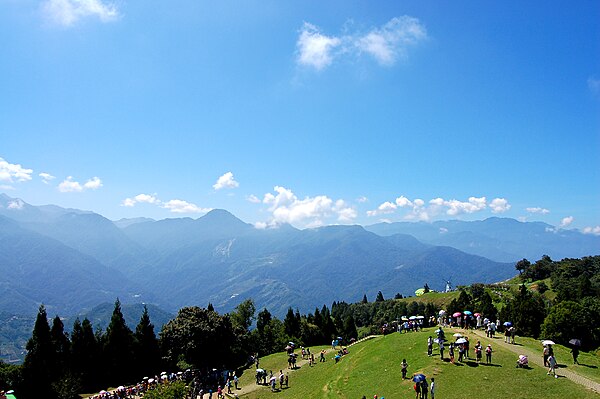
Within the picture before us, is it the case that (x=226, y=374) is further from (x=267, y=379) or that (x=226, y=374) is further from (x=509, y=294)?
(x=509, y=294)

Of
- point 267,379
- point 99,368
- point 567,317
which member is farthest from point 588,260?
point 99,368

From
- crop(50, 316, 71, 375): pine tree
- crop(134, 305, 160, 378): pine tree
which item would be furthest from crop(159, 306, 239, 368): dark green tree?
crop(50, 316, 71, 375): pine tree

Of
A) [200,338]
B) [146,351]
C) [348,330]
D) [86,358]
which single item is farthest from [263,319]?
[86,358]

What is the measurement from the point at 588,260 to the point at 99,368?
535ft

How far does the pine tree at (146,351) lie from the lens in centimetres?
6875

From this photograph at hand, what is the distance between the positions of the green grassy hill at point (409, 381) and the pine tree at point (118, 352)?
2294cm

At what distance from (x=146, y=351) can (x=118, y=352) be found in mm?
4991

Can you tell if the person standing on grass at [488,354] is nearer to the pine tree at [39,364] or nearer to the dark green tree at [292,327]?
the pine tree at [39,364]

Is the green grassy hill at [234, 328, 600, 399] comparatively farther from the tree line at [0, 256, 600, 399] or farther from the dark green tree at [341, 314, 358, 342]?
the dark green tree at [341, 314, 358, 342]

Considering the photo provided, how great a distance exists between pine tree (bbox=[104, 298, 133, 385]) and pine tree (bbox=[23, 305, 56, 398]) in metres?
8.31

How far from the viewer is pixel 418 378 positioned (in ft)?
101

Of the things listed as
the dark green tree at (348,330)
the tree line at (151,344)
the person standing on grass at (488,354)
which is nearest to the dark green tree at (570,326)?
the tree line at (151,344)

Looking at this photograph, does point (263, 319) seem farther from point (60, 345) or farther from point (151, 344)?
point (60, 345)

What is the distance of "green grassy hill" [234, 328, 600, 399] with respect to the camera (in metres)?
30.6
